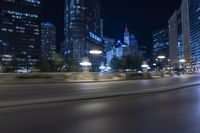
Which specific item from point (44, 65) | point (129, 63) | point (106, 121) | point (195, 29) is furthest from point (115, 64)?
point (106, 121)

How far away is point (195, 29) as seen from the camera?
173m

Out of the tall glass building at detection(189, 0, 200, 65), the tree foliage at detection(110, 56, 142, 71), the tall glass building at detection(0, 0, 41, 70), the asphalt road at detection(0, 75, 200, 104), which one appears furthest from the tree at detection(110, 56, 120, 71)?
the tall glass building at detection(189, 0, 200, 65)

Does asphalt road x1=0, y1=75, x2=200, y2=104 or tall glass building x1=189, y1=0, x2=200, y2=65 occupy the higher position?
tall glass building x1=189, y1=0, x2=200, y2=65

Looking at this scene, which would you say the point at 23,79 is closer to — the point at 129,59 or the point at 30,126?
the point at 30,126

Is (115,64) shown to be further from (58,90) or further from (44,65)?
(58,90)

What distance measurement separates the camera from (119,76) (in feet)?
149

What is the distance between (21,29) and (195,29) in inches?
4297

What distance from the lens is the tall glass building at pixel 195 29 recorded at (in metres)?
167

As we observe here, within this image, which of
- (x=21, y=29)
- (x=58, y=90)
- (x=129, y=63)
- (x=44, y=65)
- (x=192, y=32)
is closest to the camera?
(x=58, y=90)

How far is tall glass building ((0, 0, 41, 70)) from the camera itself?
5896 inches

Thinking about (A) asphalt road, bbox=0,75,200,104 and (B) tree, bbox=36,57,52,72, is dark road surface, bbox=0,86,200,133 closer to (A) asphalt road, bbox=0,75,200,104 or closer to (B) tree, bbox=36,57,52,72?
(A) asphalt road, bbox=0,75,200,104

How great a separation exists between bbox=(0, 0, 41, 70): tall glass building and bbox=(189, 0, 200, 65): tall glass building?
323 ft

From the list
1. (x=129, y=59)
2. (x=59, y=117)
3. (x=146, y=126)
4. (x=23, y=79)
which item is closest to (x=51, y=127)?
(x=59, y=117)

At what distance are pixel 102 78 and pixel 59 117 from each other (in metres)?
33.6
